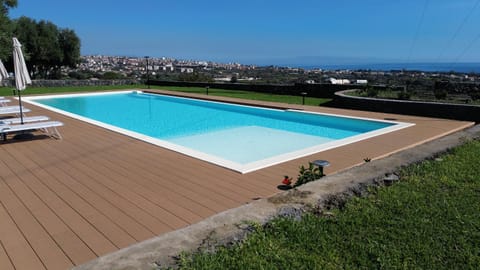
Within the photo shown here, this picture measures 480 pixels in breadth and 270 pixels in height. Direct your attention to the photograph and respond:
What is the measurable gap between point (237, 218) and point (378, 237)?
112 centimetres

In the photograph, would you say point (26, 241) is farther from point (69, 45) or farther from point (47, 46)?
point (69, 45)

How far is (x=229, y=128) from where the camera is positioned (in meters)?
10.6

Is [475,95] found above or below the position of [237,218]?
above

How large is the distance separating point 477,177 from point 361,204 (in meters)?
1.79

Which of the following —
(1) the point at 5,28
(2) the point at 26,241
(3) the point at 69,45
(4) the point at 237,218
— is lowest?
(2) the point at 26,241

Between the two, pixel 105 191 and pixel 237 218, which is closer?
pixel 237 218

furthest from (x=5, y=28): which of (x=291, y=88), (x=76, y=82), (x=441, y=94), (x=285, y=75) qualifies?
(x=441, y=94)

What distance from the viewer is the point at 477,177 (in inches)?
159

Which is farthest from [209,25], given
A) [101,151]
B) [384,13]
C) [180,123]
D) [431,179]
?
[431,179]

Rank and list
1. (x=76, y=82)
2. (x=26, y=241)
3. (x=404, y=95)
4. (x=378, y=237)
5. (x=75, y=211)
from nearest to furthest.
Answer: (x=378, y=237), (x=26, y=241), (x=75, y=211), (x=404, y=95), (x=76, y=82)

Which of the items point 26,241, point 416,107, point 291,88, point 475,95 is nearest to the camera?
point 26,241

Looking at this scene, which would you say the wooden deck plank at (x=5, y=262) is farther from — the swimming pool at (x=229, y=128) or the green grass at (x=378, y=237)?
the swimming pool at (x=229, y=128)

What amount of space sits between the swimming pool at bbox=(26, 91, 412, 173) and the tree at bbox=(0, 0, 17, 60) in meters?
2.42

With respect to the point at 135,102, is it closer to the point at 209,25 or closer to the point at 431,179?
the point at 431,179
